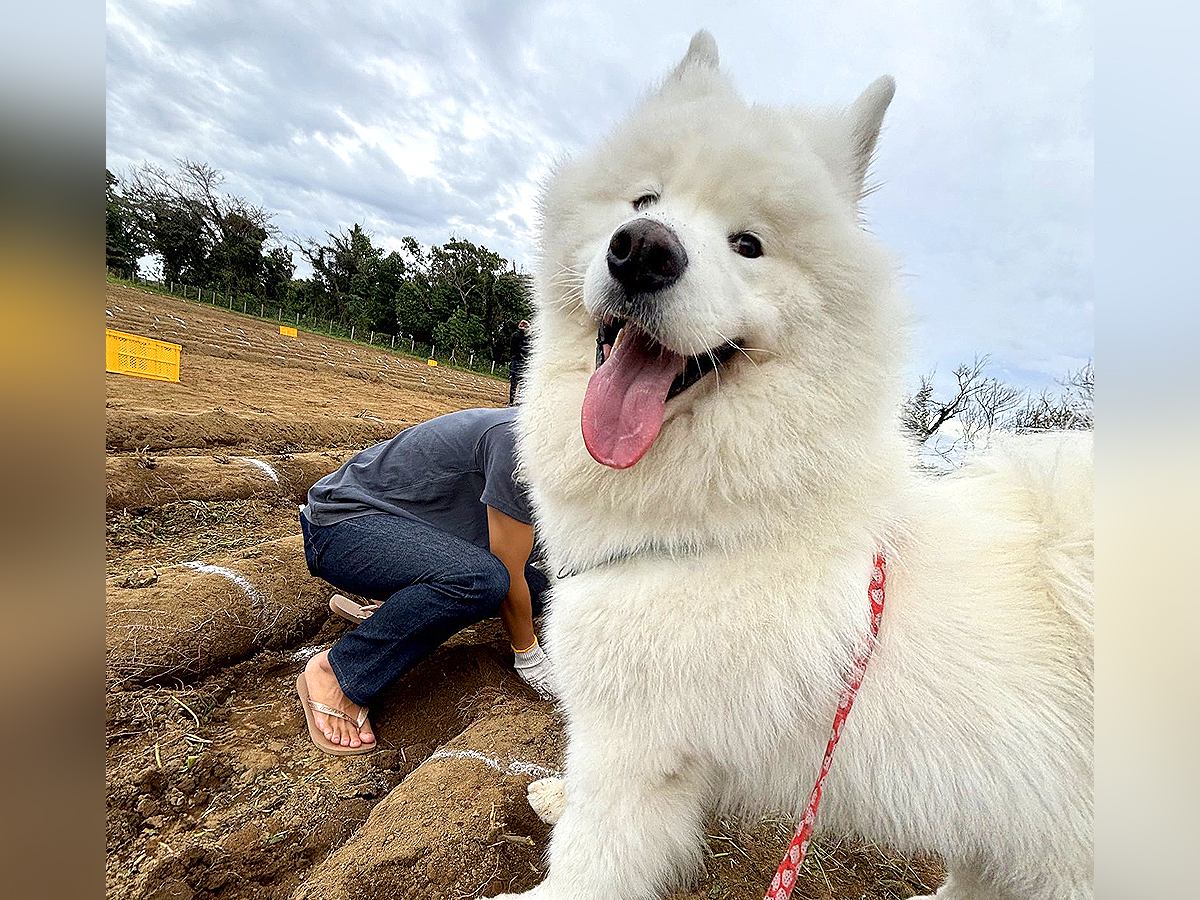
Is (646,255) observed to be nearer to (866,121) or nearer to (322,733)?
(866,121)

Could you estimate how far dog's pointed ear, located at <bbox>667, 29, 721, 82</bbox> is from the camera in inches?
67.5

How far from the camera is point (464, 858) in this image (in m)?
1.73

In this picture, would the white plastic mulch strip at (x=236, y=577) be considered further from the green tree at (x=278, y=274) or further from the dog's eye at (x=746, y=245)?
the green tree at (x=278, y=274)

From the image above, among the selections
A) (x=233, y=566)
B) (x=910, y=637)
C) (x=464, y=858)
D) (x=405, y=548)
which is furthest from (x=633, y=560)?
(x=233, y=566)

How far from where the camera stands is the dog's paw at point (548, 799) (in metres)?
1.92

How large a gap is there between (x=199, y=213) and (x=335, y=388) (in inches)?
185

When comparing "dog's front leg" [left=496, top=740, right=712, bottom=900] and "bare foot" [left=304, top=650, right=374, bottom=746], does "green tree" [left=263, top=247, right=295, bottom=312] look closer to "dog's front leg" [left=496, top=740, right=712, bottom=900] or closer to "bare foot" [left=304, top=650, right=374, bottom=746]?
"bare foot" [left=304, top=650, right=374, bottom=746]

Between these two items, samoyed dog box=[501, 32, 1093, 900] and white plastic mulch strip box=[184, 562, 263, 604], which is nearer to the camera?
samoyed dog box=[501, 32, 1093, 900]

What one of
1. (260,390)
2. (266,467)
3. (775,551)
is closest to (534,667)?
(775,551)

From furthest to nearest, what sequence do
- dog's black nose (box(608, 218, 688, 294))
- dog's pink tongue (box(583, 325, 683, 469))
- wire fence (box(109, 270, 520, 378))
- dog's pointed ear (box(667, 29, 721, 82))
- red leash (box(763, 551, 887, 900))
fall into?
wire fence (box(109, 270, 520, 378)) < dog's pointed ear (box(667, 29, 721, 82)) < dog's pink tongue (box(583, 325, 683, 469)) < dog's black nose (box(608, 218, 688, 294)) < red leash (box(763, 551, 887, 900))

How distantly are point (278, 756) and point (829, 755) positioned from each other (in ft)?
7.33

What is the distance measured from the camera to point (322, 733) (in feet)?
8.05

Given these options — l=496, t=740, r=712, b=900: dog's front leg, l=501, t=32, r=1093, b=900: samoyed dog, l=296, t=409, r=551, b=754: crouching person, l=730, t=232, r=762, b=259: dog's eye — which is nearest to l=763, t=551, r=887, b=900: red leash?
l=501, t=32, r=1093, b=900: samoyed dog

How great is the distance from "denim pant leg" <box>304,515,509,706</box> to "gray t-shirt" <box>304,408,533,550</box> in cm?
14
